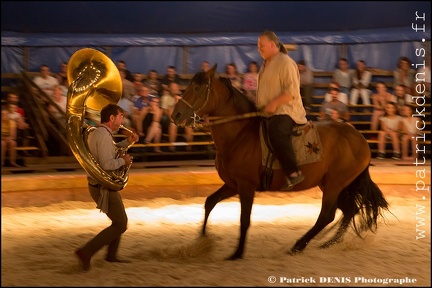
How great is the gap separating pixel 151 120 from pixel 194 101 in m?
5.38

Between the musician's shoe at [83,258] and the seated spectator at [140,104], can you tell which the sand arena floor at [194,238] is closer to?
Result: the musician's shoe at [83,258]

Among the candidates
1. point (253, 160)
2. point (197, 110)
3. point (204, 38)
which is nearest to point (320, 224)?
point (253, 160)

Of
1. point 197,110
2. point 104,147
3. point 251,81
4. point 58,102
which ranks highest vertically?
point 197,110

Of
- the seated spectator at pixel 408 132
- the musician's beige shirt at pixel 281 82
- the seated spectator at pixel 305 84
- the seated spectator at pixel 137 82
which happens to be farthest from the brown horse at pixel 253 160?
the seated spectator at pixel 305 84

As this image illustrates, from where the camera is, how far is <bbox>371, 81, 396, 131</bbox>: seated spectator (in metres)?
12.7

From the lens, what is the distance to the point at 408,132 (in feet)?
39.8

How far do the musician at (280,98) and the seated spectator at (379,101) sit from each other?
6.24 metres

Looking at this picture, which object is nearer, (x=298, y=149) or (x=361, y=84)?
(x=298, y=149)

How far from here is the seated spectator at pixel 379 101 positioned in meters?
12.7

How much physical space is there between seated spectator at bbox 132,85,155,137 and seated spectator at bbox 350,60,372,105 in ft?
13.2

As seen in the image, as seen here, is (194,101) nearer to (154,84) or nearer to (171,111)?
(171,111)

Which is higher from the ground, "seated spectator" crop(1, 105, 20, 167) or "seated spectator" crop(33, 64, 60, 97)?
"seated spectator" crop(33, 64, 60, 97)

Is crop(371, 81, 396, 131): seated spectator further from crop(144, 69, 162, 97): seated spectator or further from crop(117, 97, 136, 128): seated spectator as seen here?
crop(117, 97, 136, 128): seated spectator

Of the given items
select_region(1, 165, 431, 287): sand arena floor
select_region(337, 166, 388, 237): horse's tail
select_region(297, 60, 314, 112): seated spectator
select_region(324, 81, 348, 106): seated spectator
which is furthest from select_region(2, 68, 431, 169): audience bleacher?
select_region(337, 166, 388, 237): horse's tail
